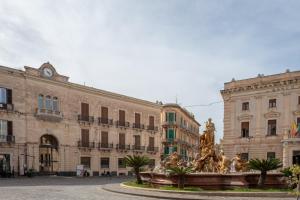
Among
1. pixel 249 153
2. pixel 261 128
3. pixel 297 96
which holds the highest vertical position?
pixel 297 96

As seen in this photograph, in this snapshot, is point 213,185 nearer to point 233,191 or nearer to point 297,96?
point 233,191

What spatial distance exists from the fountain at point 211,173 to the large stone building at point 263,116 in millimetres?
12866

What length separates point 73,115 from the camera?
3950 centimetres

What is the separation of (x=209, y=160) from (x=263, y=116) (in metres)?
15.4

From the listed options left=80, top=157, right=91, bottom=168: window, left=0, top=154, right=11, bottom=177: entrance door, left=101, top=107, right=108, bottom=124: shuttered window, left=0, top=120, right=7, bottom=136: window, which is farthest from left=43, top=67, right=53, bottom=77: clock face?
left=80, top=157, right=91, bottom=168: window

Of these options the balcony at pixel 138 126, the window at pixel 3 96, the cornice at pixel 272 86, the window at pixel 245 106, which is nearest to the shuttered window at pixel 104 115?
the balcony at pixel 138 126

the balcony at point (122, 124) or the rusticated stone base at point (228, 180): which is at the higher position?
the balcony at point (122, 124)

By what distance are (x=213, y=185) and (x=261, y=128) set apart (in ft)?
62.5

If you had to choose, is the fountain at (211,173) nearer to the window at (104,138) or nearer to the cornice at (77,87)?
the cornice at (77,87)

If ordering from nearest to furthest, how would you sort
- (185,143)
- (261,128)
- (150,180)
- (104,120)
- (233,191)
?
(233,191) → (150,180) → (261,128) → (104,120) → (185,143)

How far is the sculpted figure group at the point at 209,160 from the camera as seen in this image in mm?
21398

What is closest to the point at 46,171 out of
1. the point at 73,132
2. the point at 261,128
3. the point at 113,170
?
the point at 73,132

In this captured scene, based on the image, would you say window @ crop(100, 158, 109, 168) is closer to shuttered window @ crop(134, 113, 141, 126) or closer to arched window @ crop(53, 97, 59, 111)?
shuttered window @ crop(134, 113, 141, 126)

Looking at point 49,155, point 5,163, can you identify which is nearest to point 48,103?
point 49,155
